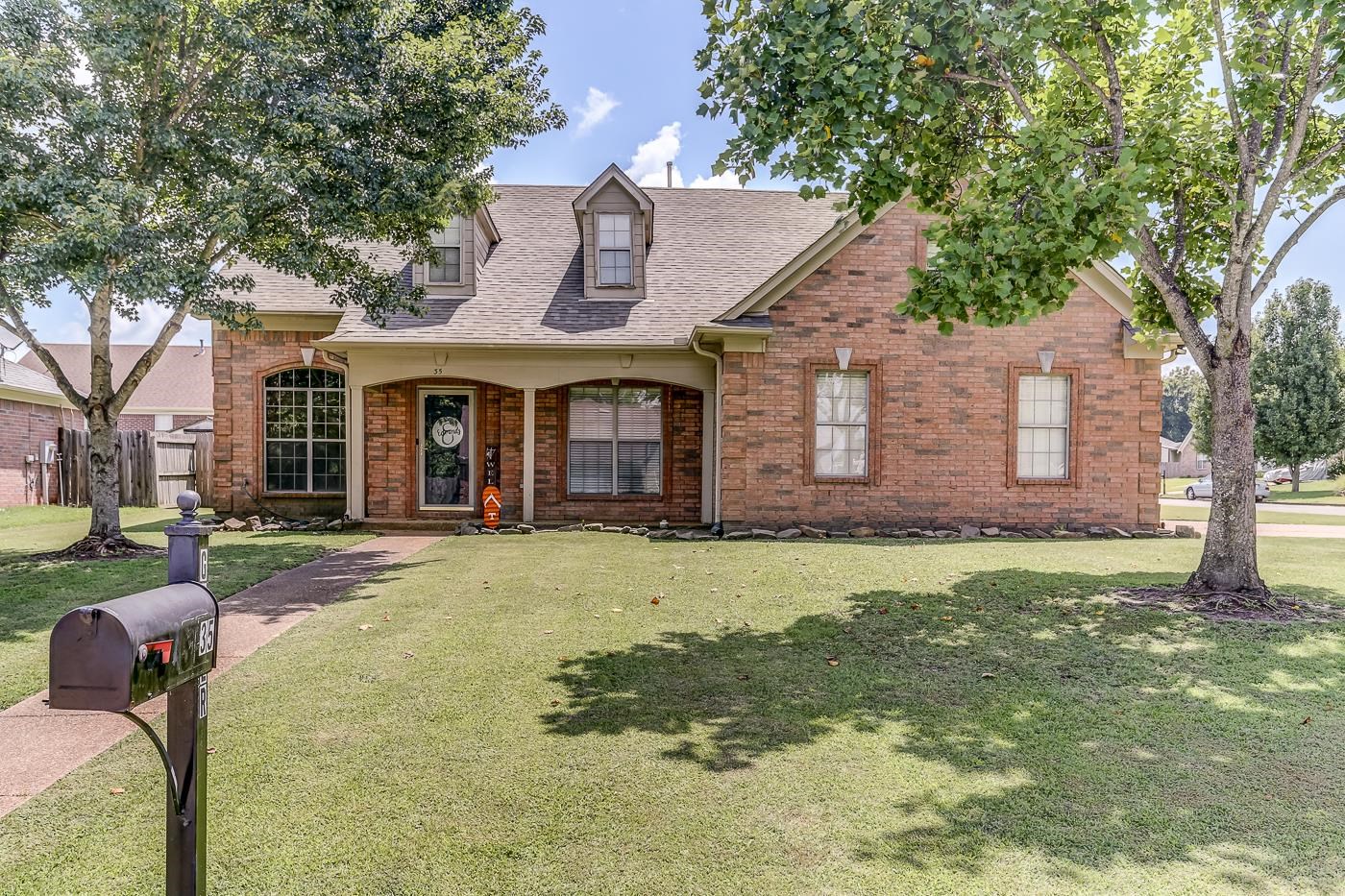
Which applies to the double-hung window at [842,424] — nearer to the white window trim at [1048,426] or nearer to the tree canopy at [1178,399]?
the white window trim at [1048,426]

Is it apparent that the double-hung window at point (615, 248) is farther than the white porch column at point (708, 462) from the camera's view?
Yes

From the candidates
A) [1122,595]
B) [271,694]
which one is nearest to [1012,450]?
[1122,595]

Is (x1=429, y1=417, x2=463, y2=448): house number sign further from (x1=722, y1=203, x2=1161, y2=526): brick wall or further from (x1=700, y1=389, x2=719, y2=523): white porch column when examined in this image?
(x1=722, y1=203, x2=1161, y2=526): brick wall

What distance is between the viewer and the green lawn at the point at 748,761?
8.61 ft

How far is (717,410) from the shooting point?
1240 cm

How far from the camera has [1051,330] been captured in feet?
38.9

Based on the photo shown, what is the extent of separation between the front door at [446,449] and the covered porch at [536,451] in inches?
0.7

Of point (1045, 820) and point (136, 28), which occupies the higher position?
point (136, 28)

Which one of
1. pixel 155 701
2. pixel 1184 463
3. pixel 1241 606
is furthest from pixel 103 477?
pixel 1184 463

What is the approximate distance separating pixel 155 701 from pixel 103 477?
688 cm

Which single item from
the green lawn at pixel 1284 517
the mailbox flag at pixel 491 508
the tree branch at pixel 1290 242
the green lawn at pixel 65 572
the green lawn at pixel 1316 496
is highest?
the tree branch at pixel 1290 242

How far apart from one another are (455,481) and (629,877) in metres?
11.6

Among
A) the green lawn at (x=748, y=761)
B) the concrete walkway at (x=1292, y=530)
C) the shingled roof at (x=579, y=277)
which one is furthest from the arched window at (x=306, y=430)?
the concrete walkway at (x=1292, y=530)

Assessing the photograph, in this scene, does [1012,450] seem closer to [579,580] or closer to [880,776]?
[579,580]
